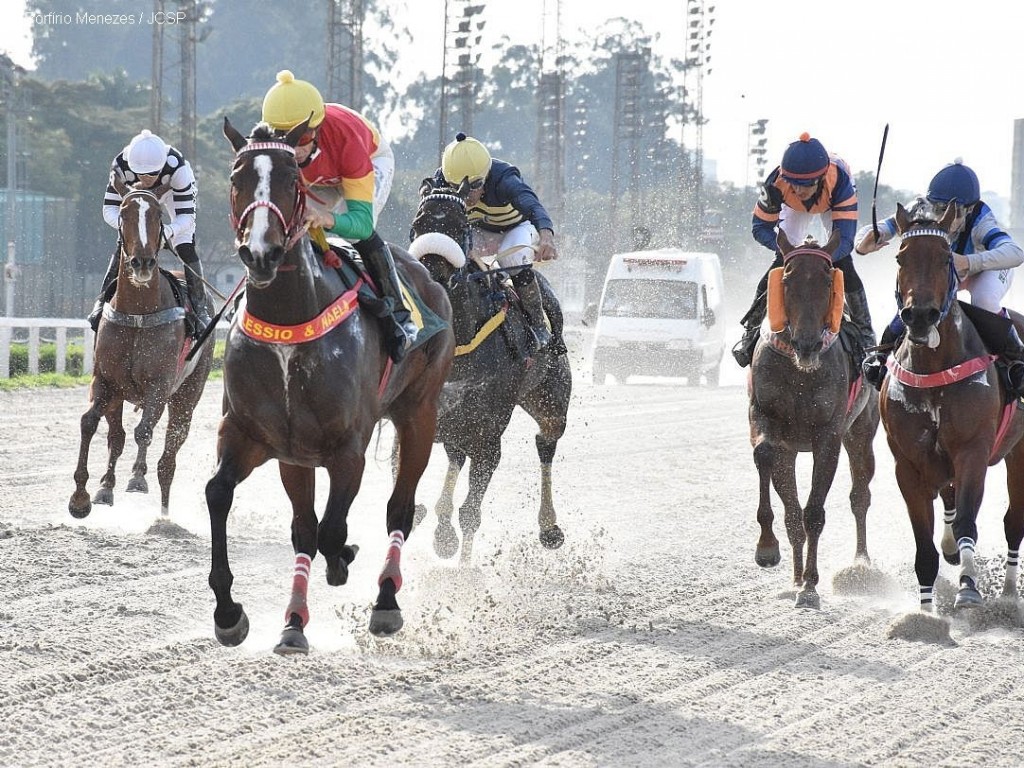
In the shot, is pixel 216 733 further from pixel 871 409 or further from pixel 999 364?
pixel 871 409

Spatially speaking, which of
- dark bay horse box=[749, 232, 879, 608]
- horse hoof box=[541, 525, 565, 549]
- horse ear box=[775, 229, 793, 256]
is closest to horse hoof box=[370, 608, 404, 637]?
dark bay horse box=[749, 232, 879, 608]

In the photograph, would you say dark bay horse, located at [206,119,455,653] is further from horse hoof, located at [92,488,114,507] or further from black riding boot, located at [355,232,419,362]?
horse hoof, located at [92,488,114,507]

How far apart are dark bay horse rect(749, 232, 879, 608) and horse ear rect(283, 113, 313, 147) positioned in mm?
3227

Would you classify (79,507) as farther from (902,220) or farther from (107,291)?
(902,220)

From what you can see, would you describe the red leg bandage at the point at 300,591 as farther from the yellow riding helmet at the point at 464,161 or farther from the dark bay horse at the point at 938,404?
the yellow riding helmet at the point at 464,161

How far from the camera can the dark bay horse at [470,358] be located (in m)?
8.61

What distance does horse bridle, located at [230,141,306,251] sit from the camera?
5.50m

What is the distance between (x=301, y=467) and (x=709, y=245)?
193 feet

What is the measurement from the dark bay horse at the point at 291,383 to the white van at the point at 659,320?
20.3 meters

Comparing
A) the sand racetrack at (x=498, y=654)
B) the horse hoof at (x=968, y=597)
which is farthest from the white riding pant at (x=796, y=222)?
the horse hoof at (x=968, y=597)

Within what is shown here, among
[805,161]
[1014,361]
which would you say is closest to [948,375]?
[1014,361]

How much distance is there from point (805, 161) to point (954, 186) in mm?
1097

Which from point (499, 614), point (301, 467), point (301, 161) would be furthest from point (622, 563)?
point (301, 161)

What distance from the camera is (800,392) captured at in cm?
827
